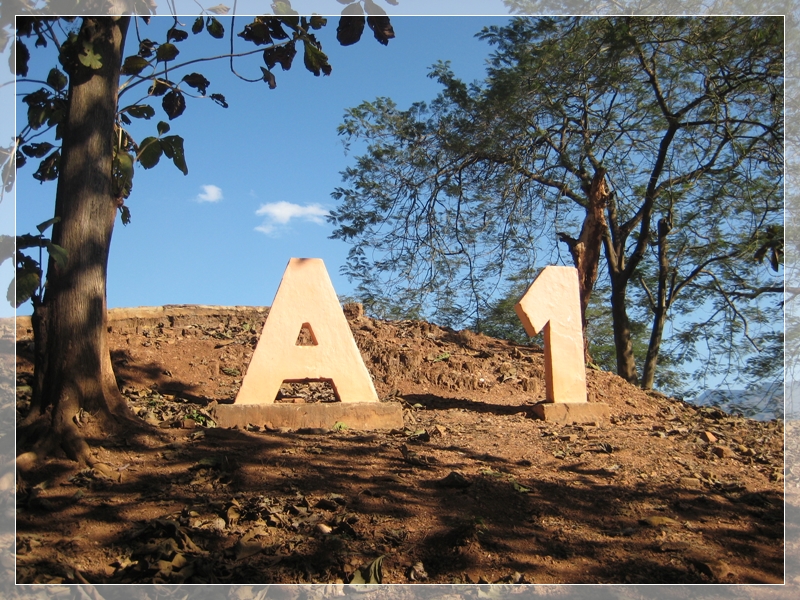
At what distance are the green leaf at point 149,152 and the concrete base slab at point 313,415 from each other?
1895 mm

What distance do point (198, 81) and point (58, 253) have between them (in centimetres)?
208

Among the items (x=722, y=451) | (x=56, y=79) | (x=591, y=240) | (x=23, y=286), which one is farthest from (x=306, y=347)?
(x=591, y=240)

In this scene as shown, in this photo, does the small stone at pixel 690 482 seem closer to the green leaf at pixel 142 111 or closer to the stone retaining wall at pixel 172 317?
the green leaf at pixel 142 111

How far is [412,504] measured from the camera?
408cm

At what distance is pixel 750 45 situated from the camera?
386 inches

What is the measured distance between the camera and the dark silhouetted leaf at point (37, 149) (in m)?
5.62

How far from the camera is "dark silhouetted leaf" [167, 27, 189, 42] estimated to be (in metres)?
5.69

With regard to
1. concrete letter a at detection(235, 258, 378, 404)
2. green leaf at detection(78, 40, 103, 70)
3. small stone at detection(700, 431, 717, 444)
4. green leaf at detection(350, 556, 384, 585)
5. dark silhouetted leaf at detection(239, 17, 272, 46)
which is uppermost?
dark silhouetted leaf at detection(239, 17, 272, 46)

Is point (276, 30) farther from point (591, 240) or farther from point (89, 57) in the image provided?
point (591, 240)

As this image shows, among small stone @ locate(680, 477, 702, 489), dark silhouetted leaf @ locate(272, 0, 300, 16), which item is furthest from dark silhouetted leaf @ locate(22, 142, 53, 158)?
small stone @ locate(680, 477, 702, 489)

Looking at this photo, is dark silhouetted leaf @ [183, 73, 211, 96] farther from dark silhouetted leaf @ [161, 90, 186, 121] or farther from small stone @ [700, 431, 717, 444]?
small stone @ [700, 431, 717, 444]

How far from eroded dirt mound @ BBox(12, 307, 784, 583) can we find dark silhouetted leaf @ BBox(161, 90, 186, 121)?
2.37m

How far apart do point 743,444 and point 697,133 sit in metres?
6.46

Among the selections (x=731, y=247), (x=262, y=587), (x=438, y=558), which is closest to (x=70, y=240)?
(x=262, y=587)
